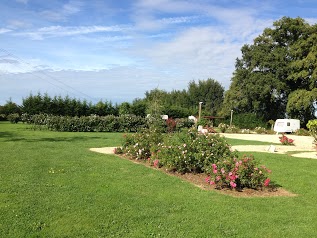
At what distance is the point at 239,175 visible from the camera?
19.1ft

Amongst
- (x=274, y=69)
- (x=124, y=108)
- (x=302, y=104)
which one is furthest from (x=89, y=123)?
(x=274, y=69)

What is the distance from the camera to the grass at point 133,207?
3.89 meters

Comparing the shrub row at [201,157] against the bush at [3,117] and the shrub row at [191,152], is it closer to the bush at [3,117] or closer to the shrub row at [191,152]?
the shrub row at [191,152]

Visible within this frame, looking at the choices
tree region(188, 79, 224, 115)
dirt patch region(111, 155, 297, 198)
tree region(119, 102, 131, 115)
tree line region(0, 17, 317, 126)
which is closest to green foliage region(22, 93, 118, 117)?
tree line region(0, 17, 317, 126)

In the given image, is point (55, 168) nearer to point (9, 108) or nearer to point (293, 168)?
point (293, 168)

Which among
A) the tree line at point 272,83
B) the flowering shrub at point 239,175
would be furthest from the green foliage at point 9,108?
the flowering shrub at point 239,175

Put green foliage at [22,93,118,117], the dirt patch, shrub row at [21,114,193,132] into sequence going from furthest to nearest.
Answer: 1. green foliage at [22,93,118,117]
2. shrub row at [21,114,193,132]
3. the dirt patch

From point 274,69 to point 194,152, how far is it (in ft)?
93.0

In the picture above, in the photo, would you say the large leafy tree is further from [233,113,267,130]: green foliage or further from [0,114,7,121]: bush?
[0,114,7,121]: bush

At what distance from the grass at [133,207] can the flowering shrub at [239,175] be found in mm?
363

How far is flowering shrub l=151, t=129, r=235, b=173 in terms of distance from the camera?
6895 mm

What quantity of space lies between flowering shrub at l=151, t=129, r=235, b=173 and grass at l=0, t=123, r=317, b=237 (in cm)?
45

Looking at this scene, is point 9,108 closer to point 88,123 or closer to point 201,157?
point 88,123

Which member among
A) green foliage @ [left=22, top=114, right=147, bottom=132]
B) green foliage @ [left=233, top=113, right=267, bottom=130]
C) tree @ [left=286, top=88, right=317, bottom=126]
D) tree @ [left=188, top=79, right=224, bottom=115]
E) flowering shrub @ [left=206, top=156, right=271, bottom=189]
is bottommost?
flowering shrub @ [left=206, top=156, right=271, bottom=189]
